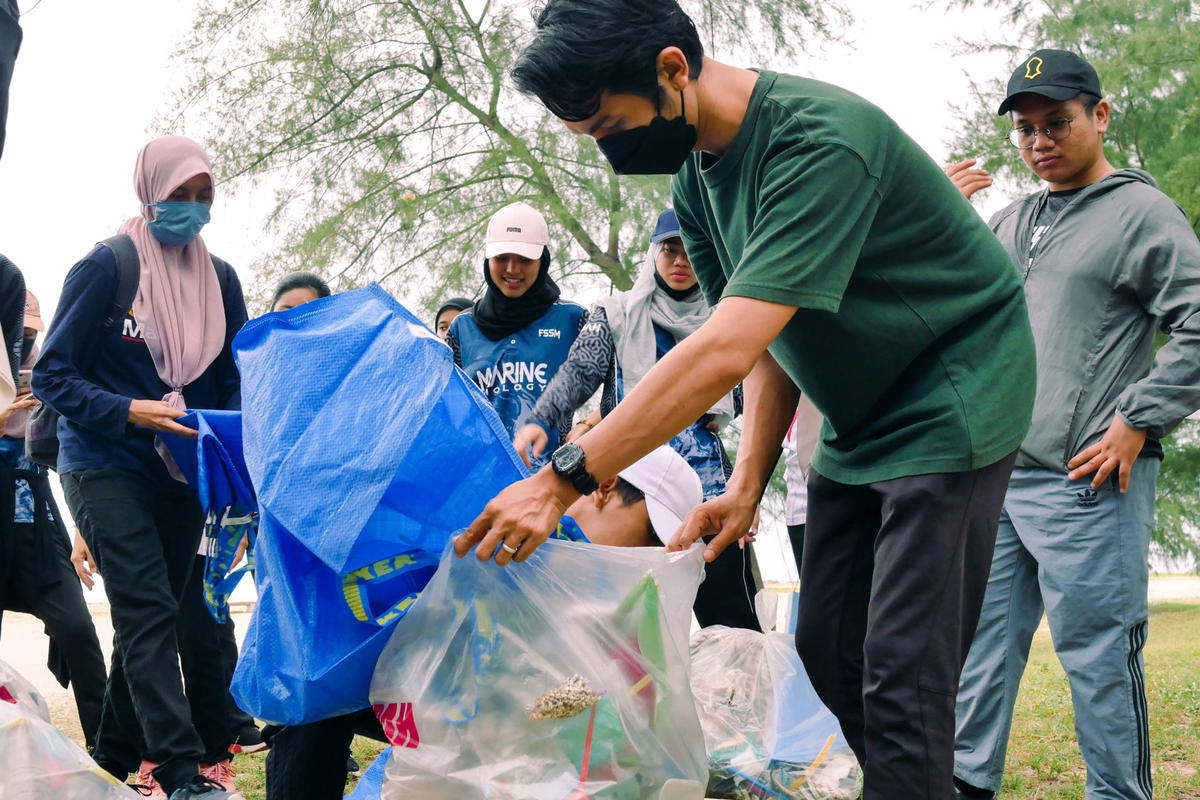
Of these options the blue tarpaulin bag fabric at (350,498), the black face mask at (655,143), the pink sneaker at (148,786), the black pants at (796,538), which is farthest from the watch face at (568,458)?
the black pants at (796,538)

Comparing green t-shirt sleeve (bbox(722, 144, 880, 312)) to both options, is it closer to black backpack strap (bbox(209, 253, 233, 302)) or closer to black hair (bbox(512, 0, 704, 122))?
black hair (bbox(512, 0, 704, 122))

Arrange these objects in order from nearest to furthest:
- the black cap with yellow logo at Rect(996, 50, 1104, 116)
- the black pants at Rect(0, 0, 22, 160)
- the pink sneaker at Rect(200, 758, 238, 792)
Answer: the black pants at Rect(0, 0, 22, 160)
the black cap with yellow logo at Rect(996, 50, 1104, 116)
the pink sneaker at Rect(200, 758, 238, 792)

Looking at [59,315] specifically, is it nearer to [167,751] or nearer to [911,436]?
[167,751]

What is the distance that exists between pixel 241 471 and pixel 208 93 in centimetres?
832

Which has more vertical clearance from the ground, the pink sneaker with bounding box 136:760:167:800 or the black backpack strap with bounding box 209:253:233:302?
the black backpack strap with bounding box 209:253:233:302

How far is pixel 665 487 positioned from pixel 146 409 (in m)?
1.44

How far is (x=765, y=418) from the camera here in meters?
2.45

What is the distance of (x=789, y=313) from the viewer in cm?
179

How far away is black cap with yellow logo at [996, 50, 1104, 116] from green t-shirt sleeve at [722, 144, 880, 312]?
1534 millimetres

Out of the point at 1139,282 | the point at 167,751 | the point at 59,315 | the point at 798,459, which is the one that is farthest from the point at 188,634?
the point at 1139,282

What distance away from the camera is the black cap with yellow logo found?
123 inches

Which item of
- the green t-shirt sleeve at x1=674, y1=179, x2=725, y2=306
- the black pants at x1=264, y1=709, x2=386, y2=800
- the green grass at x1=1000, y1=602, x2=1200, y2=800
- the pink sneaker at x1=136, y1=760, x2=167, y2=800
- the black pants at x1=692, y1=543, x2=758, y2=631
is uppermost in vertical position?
the green t-shirt sleeve at x1=674, y1=179, x2=725, y2=306

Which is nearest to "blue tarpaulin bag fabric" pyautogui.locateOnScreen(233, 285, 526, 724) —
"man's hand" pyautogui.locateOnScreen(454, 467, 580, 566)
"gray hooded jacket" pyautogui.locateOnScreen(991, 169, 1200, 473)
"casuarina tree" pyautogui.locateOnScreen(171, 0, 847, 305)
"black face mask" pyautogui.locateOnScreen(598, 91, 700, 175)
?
"man's hand" pyautogui.locateOnScreen(454, 467, 580, 566)

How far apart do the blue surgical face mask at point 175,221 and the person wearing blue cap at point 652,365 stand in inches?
48.1
